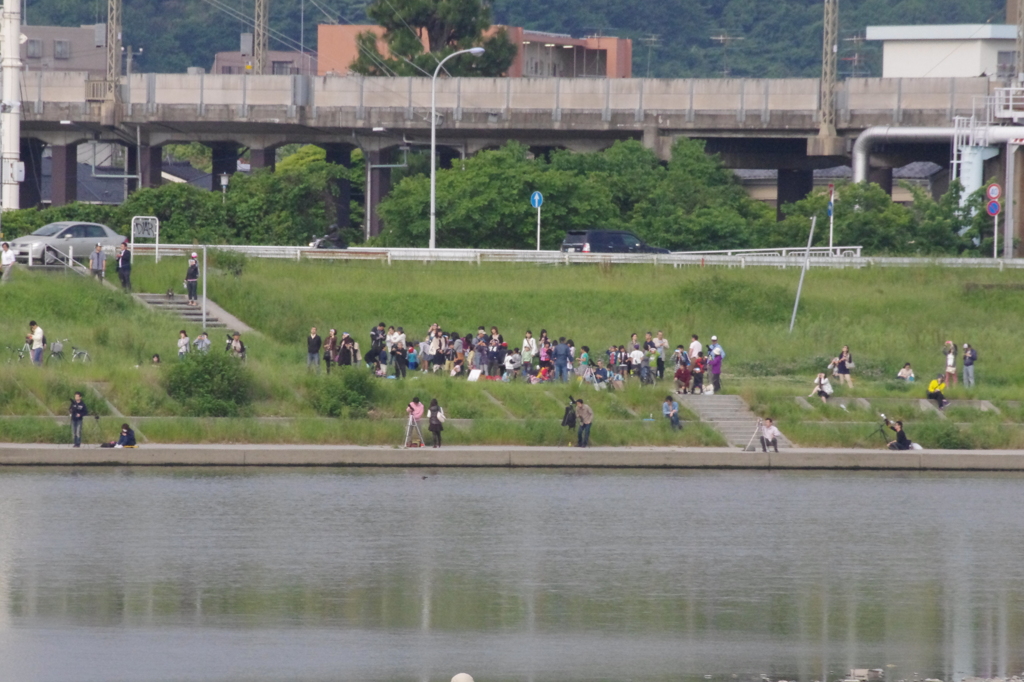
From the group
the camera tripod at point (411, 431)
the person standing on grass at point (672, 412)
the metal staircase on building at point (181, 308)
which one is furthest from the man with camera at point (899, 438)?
the metal staircase on building at point (181, 308)

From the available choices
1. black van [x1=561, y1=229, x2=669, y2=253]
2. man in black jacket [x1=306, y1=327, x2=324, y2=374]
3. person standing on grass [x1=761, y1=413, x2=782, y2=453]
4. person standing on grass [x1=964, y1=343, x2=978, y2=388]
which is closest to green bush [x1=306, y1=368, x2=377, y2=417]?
man in black jacket [x1=306, y1=327, x2=324, y2=374]

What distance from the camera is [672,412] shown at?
34906mm

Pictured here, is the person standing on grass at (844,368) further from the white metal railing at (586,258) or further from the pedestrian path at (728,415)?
the white metal railing at (586,258)

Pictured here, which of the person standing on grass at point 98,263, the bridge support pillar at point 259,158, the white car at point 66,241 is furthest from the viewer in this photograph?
the bridge support pillar at point 259,158

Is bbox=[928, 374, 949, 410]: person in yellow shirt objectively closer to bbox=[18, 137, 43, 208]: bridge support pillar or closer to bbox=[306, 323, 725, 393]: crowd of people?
bbox=[306, 323, 725, 393]: crowd of people

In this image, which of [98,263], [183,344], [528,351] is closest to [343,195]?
[98,263]

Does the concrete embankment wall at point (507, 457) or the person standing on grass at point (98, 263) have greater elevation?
the person standing on grass at point (98, 263)

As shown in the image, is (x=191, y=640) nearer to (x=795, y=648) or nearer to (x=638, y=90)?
(x=795, y=648)

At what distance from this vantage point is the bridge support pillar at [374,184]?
67.4 meters

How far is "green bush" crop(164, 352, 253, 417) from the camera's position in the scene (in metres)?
34.7

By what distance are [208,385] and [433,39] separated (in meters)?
50.3

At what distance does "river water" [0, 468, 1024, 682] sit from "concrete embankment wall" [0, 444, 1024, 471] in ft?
1.60

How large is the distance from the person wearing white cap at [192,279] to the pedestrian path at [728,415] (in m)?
14.1

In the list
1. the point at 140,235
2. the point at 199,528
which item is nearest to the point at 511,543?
the point at 199,528
